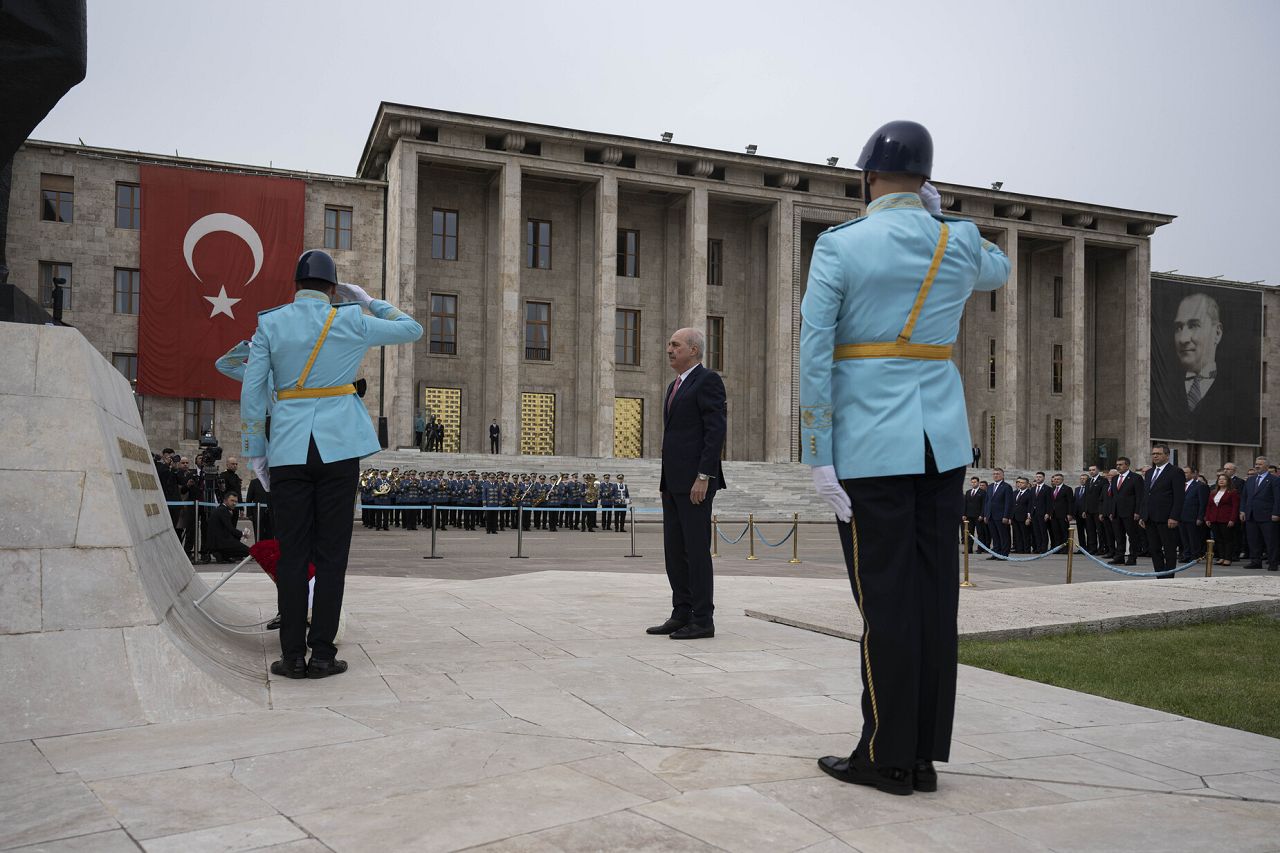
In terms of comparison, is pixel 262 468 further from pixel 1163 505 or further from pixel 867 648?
pixel 1163 505

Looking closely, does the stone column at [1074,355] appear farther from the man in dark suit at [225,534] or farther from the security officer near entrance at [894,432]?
the security officer near entrance at [894,432]

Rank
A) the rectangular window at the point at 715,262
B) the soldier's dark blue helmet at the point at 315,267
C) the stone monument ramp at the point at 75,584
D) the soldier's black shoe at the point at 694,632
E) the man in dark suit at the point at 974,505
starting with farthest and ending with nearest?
the rectangular window at the point at 715,262 → the man in dark suit at the point at 974,505 → the soldier's black shoe at the point at 694,632 → the soldier's dark blue helmet at the point at 315,267 → the stone monument ramp at the point at 75,584

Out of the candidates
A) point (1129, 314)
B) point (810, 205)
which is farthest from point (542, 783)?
point (1129, 314)

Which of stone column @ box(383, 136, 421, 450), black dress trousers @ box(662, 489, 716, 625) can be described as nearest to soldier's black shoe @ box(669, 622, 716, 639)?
black dress trousers @ box(662, 489, 716, 625)

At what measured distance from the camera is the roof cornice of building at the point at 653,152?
38469 millimetres

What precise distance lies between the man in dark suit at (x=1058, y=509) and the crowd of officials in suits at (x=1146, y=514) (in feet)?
0.07

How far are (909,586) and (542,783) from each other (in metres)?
1.26

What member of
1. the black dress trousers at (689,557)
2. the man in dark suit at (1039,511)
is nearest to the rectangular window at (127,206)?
the man in dark suit at (1039,511)

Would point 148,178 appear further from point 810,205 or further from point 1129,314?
point 1129,314

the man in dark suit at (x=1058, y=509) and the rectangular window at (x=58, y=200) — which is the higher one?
the rectangular window at (x=58, y=200)

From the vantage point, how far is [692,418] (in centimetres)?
638

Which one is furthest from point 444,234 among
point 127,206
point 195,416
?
point 195,416

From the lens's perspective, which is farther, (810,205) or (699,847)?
(810,205)

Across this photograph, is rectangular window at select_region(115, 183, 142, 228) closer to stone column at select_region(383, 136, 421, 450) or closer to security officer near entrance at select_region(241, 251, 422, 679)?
stone column at select_region(383, 136, 421, 450)
